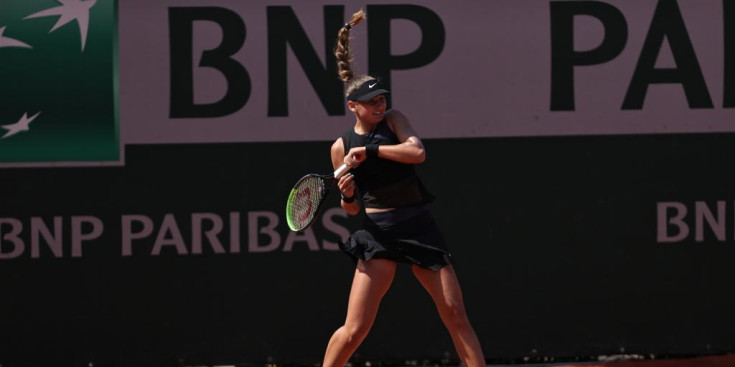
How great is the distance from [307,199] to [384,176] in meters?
0.40

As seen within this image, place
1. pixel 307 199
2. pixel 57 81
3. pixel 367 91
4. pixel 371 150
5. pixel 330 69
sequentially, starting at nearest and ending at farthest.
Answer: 1. pixel 371 150
2. pixel 367 91
3. pixel 307 199
4. pixel 57 81
5. pixel 330 69

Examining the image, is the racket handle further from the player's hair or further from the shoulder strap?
the player's hair

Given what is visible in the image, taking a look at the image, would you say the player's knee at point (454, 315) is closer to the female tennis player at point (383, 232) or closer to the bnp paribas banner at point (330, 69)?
the female tennis player at point (383, 232)

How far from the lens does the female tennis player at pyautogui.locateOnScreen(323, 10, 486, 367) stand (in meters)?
5.24

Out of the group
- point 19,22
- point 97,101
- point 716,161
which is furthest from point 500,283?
point 19,22

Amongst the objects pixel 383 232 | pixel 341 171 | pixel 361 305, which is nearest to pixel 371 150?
pixel 341 171

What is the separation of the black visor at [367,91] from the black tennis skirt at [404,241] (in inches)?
21.8

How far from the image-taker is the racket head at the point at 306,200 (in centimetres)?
530

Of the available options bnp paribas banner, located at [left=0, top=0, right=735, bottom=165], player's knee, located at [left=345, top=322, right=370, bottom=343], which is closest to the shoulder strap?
player's knee, located at [left=345, top=322, right=370, bottom=343]

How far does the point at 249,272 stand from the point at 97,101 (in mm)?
1303

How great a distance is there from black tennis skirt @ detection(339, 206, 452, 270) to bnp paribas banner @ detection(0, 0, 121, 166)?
189 centimetres

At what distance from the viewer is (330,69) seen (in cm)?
652

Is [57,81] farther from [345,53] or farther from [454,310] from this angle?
[454,310]

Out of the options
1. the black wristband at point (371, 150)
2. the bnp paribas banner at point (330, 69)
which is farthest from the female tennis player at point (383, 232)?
the bnp paribas banner at point (330, 69)
